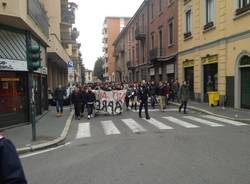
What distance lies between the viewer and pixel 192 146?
Result: 382 inches

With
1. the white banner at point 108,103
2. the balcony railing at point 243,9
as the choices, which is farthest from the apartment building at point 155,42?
the white banner at point 108,103

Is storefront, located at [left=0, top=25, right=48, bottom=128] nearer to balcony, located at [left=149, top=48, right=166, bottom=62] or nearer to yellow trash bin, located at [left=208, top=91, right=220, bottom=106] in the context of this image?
yellow trash bin, located at [left=208, top=91, right=220, bottom=106]

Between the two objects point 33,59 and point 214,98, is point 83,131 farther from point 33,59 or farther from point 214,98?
point 214,98

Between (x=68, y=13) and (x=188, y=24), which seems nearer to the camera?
(x=188, y=24)

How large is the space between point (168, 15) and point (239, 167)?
27.3m

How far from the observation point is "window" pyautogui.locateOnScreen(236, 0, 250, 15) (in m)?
18.6

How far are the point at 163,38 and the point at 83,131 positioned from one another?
920 inches

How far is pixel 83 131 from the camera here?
46.1 feet

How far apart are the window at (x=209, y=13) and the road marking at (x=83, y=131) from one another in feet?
36.8

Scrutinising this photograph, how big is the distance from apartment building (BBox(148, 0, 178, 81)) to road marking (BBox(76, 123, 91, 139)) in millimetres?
16675

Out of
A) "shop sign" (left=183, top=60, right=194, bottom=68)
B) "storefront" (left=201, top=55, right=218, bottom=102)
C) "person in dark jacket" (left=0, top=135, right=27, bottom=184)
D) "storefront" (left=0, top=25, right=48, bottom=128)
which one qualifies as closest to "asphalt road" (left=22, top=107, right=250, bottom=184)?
"storefront" (left=0, top=25, right=48, bottom=128)

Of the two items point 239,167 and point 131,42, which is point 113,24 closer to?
point 131,42

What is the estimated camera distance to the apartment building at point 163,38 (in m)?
31.8

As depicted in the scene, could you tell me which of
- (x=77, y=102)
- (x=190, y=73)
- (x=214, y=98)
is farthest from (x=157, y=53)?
(x=77, y=102)
